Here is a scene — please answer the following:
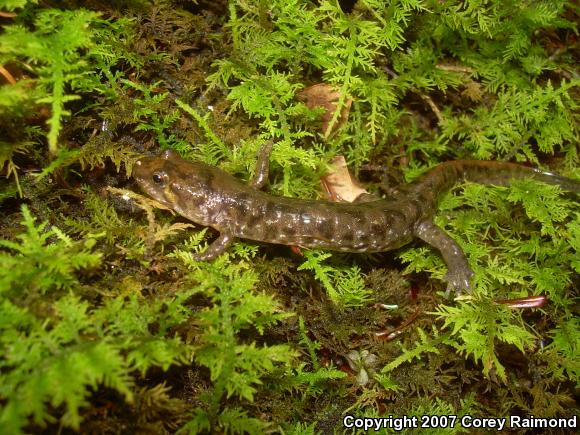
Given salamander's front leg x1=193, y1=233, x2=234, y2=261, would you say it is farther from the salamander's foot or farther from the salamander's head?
the salamander's foot

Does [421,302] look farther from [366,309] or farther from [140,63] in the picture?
[140,63]

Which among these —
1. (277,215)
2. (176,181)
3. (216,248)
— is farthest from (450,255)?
(176,181)

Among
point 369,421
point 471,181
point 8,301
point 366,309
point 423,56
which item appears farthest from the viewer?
point 471,181

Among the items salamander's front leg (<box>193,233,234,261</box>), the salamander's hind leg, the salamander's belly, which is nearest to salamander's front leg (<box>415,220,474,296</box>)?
the salamander's belly

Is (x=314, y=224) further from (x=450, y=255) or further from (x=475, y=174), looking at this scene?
(x=475, y=174)

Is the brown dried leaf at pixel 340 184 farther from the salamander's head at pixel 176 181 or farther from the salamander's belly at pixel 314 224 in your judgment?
the salamander's head at pixel 176 181

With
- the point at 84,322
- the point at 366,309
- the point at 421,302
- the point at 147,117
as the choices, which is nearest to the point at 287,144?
the point at 147,117
